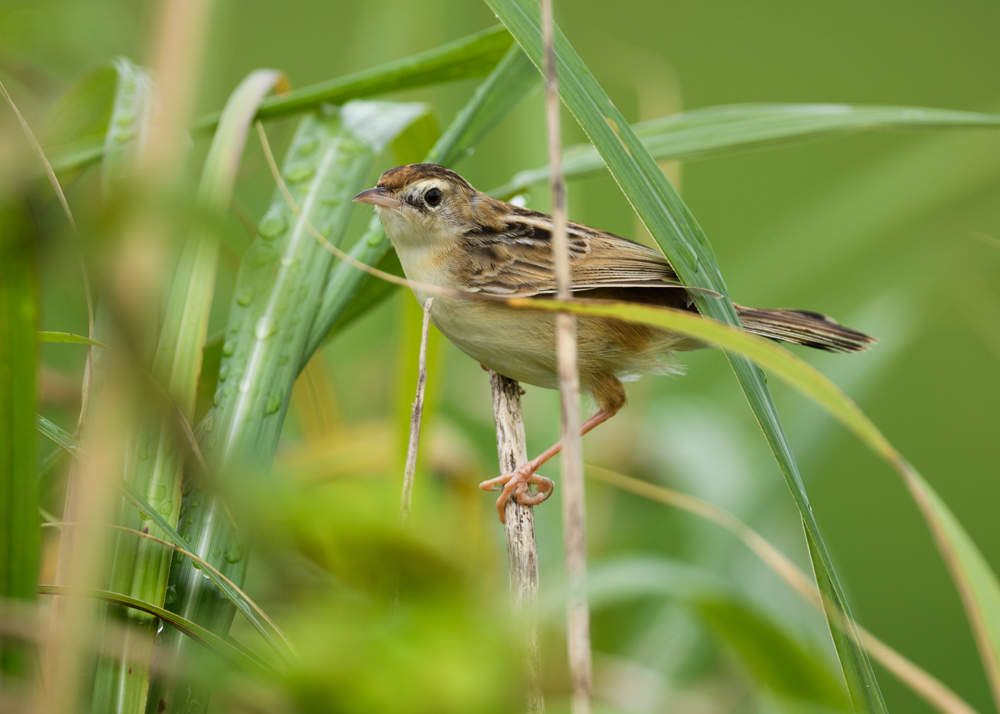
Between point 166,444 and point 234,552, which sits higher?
point 166,444

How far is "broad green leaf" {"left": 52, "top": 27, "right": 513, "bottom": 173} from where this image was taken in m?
1.49

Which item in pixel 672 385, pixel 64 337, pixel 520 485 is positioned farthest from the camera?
pixel 672 385

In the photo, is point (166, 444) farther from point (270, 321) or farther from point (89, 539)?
point (89, 539)

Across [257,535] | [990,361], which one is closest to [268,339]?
[257,535]

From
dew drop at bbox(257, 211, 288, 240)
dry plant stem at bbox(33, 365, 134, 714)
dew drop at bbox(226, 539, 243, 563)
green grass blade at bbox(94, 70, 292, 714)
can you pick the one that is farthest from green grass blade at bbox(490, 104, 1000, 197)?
dry plant stem at bbox(33, 365, 134, 714)

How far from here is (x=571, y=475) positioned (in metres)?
0.73

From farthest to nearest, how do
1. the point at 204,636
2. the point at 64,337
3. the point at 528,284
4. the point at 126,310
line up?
the point at 528,284
the point at 64,337
the point at 204,636
the point at 126,310

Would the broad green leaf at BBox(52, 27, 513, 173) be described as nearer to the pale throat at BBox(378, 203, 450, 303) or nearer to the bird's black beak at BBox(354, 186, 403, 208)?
the bird's black beak at BBox(354, 186, 403, 208)

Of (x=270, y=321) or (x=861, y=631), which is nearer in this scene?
(x=861, y=631)

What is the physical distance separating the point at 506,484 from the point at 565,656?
20.8 inches

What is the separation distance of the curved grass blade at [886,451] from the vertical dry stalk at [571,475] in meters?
0.06

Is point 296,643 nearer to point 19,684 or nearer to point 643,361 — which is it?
point 19,684

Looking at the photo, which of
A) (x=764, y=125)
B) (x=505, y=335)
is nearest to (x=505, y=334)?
(x=505, y=335)

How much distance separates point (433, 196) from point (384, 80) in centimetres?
44
